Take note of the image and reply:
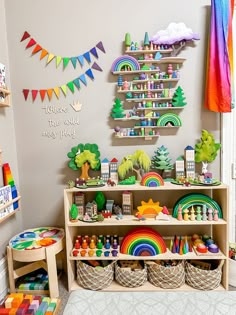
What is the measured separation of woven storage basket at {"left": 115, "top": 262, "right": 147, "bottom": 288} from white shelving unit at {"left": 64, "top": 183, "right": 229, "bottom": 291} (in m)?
0.03

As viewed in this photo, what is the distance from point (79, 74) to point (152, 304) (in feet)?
5.24

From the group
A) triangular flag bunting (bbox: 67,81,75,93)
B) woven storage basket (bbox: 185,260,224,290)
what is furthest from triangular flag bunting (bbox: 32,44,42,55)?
woven storage basket (bbox: 185,260,224,290)

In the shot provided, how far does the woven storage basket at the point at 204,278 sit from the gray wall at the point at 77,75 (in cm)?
70

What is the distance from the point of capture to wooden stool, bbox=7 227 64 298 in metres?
1.68

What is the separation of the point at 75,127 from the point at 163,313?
135cm

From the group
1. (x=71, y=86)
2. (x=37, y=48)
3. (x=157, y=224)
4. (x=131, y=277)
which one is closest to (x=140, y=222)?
(x=157, y=224)

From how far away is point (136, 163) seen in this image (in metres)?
1.89

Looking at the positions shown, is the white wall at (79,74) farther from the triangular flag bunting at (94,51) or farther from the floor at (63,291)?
the floor at (63,291)

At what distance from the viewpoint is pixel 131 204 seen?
187cm

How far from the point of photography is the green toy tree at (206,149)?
1806 millimetres

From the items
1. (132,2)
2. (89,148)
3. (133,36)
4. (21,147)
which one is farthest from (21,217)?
(132,2)

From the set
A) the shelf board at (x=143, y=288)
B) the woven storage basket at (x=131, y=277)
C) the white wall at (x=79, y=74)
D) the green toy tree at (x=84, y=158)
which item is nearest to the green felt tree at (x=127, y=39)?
the white wall at (x=79, y=74)

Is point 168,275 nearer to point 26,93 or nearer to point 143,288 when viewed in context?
point 143,288

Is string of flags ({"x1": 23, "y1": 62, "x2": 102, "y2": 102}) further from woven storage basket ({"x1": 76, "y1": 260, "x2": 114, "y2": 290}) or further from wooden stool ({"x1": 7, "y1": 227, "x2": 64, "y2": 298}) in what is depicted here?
woven storage basket ({"x1": 76, "y1": 260, "x2": 114, "y2": 290})
